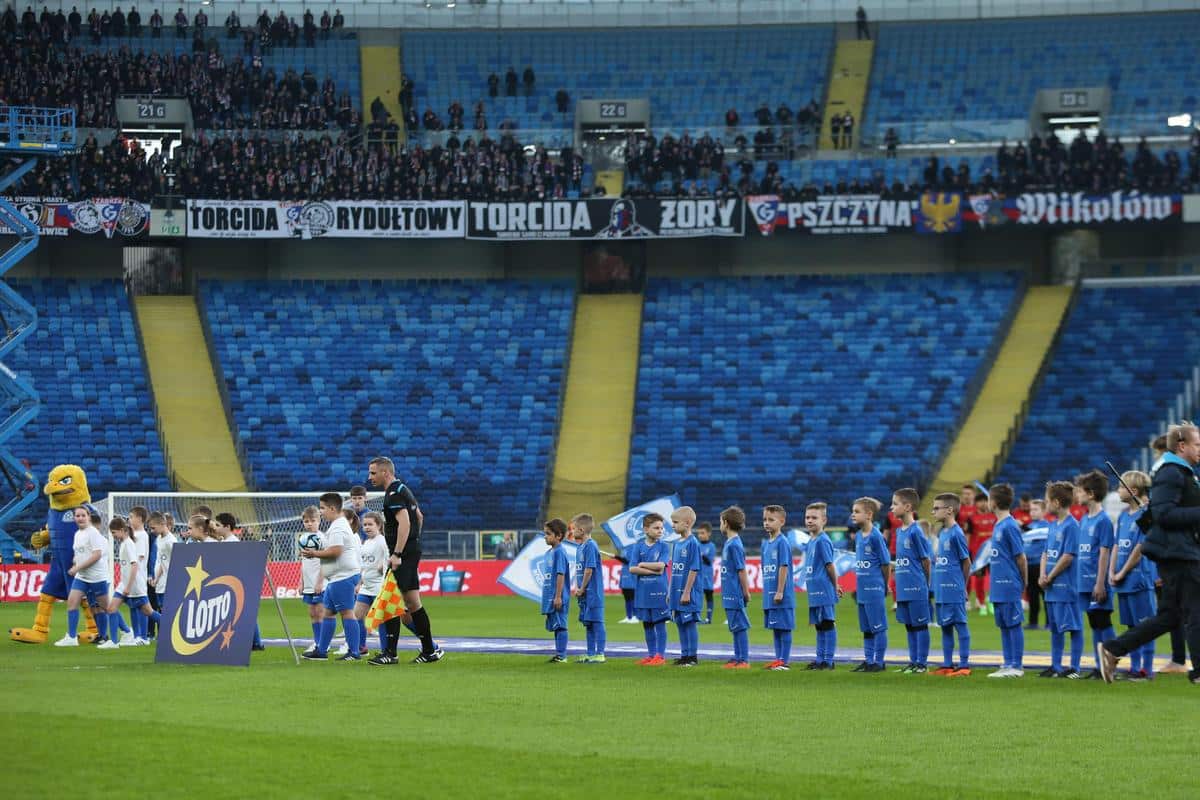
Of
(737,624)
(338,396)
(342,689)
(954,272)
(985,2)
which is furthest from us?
(985,2)

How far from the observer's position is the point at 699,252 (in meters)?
54.1

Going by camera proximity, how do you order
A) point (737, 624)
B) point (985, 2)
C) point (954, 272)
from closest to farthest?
point (737, 624)
point (954, 272)
point (985, 2)

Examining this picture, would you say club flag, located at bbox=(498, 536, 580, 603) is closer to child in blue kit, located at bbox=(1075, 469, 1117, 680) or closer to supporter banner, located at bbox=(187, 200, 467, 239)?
child in blue kit, located at bbox=(1075, 469, 1117, 680)

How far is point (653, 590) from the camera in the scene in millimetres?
20172

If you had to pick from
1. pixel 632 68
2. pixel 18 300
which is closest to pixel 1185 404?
pixel 632 68

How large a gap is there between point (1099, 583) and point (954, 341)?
34.4 m

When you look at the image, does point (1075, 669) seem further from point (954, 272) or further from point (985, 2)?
point (985, 2)

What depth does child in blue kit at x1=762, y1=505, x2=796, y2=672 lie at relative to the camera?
19.4 metres

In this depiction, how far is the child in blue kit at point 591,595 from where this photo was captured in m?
20.5

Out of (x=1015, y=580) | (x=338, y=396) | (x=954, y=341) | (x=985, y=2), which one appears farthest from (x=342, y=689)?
(x=985, y=2)

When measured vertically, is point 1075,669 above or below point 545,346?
below

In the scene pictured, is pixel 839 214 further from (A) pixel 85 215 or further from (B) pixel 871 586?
(B) pixel 871 586

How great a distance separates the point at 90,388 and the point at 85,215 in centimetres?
502

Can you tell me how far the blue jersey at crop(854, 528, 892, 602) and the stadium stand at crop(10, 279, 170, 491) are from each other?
29.0 meters
